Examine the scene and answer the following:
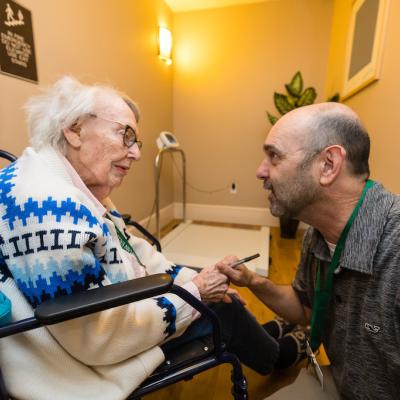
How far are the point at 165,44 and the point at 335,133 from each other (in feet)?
9.33

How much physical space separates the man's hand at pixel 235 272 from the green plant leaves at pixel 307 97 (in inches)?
91.7

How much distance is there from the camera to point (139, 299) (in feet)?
1.81

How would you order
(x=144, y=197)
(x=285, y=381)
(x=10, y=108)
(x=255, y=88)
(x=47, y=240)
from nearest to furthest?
(x=47, y=240) < (x=285, y=381) < (x=10, y=108) < (x=144, y=197) < (x=255, y=88)

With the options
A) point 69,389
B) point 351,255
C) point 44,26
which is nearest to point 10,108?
point 44,26

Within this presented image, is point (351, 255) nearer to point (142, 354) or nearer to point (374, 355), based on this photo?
point (374, 355)

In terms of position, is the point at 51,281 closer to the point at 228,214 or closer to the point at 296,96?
the point at 296,96

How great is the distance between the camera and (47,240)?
1.84ft

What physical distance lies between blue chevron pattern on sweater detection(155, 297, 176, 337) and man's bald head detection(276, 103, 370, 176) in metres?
0.55

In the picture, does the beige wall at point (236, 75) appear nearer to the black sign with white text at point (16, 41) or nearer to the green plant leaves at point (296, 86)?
the green plant leaves at point (296, 86)

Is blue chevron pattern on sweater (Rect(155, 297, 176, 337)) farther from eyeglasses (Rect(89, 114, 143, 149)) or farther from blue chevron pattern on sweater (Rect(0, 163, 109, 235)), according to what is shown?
eyeglasses (Rect(89, 114, 143, 149))

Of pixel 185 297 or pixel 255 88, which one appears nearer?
pixel 185 297

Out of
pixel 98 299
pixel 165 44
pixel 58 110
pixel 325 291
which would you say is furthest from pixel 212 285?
pixel 165 44

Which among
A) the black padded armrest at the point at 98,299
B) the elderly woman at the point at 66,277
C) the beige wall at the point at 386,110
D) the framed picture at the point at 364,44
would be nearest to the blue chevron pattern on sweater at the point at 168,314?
the elderly woman at the point at 66,277

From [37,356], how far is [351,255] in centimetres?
77
